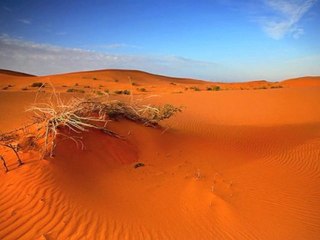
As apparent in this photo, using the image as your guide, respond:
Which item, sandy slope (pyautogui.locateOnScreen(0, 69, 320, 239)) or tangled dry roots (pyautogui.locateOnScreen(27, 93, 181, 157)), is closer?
sandy slope (pyautogui.locateOnScreen(0, 69, 320, 239))

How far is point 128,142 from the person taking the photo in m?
6.85

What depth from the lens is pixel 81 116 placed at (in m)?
6.72

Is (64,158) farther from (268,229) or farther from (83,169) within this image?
(268,229)

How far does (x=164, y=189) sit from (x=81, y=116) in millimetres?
2822

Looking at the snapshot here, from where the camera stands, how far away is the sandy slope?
390 centimetres

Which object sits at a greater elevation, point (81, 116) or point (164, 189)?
point (81, 116)

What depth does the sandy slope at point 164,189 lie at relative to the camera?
153 inches

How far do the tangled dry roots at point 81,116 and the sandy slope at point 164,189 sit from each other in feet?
0.96

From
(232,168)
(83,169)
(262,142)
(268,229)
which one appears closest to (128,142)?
(83,169)

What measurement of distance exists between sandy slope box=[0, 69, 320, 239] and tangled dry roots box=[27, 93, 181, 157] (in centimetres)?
29

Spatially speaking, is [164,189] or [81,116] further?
[81,116]

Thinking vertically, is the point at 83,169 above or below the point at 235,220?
above

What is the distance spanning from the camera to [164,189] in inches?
201

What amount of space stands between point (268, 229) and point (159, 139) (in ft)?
12.7
